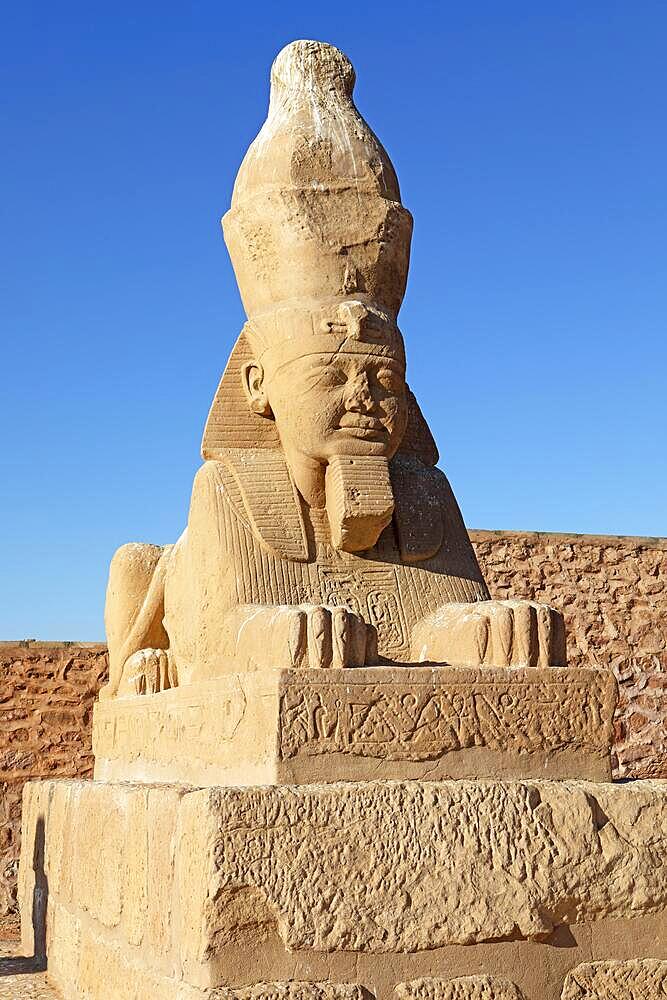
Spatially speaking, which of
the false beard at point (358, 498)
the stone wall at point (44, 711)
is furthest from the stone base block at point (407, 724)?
the stone wall at point (44, 711)

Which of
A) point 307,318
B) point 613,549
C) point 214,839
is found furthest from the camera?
point 613,549

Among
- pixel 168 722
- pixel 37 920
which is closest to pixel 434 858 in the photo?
pixel 168 722

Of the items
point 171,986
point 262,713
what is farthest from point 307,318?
point 171,986

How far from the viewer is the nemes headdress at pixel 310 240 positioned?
3.73 metres

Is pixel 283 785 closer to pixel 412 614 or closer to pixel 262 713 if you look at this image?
pixel 262 713

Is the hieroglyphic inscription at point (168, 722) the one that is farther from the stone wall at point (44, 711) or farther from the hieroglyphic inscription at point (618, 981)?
the stone wall at point (44, 711)

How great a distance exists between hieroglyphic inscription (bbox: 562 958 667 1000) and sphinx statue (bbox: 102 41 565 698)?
80cm

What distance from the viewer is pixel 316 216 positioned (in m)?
3.85

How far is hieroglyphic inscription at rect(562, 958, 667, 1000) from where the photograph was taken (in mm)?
2959

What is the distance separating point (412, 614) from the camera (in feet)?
12.2

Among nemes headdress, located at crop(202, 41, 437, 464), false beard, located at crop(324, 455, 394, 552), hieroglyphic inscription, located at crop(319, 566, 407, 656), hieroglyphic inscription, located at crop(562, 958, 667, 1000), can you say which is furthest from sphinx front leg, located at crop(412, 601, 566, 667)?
nemes headdress, located at crop(202, 41, 437, 464)

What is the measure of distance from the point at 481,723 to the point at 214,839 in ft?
2.46

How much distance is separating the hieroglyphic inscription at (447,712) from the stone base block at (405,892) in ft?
0.38

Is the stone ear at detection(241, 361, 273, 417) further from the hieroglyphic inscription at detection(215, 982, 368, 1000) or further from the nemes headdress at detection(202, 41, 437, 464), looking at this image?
the hieroglyphic inscription at detection(215, 982, 368, 1000)
